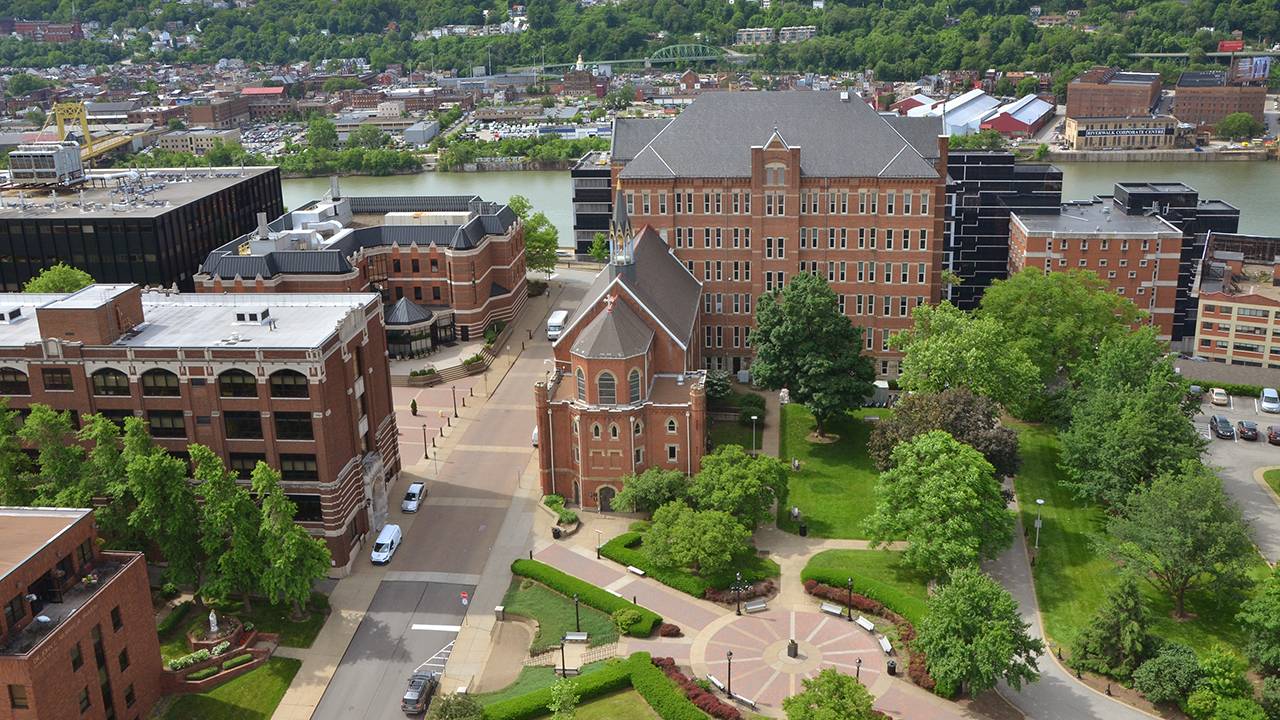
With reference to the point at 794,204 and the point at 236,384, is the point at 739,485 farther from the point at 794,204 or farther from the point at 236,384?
the point at 794,204

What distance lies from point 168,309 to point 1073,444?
58.5m

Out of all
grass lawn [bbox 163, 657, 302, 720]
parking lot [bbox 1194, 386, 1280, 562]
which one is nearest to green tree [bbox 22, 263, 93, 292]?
grass lawn [bbox 163, 657, 302, 720]

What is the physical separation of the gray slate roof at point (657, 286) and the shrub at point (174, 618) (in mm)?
30426

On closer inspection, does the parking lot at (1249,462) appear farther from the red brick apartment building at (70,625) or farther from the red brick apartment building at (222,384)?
the red brick apartment building at (70,625)

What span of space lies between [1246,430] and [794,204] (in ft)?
127

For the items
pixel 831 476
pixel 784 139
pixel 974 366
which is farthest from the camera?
pixel 784 139

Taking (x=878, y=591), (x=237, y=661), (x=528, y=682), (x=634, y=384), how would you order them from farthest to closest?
(x=634, y=384) → (x=878, y=591) → (x=237, y=661) → (x=528, y=682)

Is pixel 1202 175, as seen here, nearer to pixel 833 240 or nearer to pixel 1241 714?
pixel 833 240

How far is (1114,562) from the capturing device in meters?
62.3

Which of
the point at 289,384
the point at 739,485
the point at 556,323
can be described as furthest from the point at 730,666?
the point at 556,323

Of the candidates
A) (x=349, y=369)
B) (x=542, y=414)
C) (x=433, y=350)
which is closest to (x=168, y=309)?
(x=349, y=369)

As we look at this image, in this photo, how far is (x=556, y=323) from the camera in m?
108

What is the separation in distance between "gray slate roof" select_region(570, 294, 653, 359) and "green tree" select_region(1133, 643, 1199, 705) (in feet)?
112

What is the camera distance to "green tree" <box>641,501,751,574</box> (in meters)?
61.3
